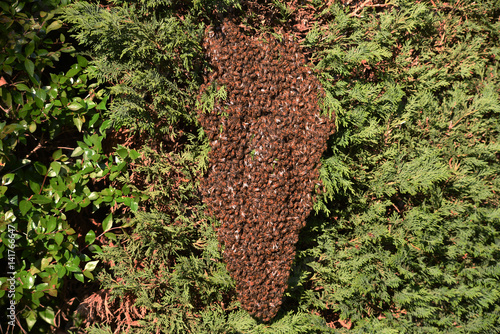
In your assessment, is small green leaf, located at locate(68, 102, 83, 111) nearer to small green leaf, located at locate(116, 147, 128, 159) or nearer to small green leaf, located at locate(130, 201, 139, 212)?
small green leaf, located at locate(116, 147, 128, 159)

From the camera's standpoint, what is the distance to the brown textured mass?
296 cm

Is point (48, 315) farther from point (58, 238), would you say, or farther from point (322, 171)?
point (322, 171)

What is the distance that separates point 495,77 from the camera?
396 cm

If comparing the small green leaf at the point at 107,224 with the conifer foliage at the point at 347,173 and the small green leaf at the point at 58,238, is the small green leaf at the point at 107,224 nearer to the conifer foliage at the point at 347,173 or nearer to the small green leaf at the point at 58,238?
the conifer foliage at the point at 347,173

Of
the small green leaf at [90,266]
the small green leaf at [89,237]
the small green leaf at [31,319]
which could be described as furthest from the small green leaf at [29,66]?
the small green leaf at [31,319]

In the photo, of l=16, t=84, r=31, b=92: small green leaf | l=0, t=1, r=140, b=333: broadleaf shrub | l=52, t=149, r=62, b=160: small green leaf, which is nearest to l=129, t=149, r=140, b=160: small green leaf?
l=0, t=1, r=140, b=333: broadleaf shrub

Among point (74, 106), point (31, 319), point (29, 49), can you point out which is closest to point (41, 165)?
point (74, 106)

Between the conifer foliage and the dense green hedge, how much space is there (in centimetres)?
2

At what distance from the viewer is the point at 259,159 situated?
296 cm

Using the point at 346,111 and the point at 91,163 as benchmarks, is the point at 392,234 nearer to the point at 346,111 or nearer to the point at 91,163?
the point at 346,111

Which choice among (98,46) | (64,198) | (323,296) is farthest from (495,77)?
(64,198)

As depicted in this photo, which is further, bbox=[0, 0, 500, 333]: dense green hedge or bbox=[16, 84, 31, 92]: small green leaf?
bbox=[0, 0, 500, 333]: dense green hedge

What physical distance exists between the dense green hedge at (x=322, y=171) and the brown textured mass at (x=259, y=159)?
24 cm

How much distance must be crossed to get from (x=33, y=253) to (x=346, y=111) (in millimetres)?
3138
